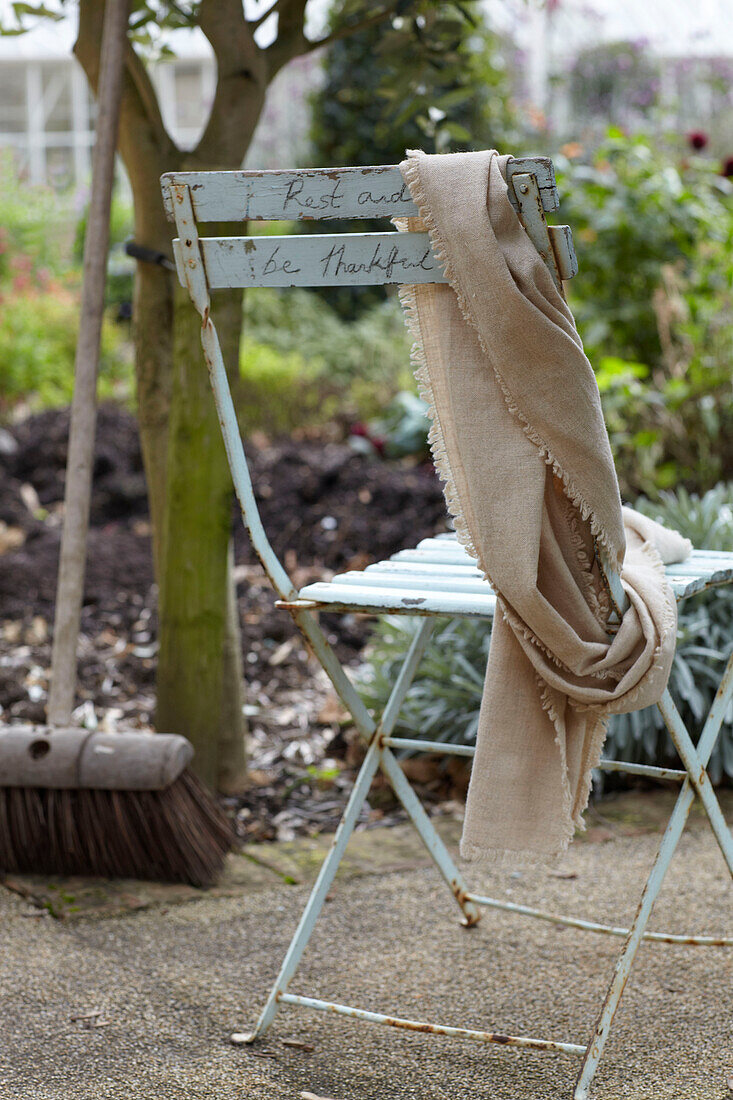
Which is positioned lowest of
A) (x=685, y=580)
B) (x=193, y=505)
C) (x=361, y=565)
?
(x=361, y=565)

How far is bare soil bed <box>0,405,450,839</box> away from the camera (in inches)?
115

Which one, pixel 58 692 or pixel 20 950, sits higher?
pixel 58 692

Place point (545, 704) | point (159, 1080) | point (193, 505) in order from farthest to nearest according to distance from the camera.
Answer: point (193, 505) < point (159, 1080) < point (545, 704)

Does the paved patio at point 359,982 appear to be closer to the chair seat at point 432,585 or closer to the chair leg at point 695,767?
the chair leg at point 695,767

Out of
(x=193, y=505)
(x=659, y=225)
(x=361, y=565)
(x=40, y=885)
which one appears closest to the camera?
(x=40, y=885)

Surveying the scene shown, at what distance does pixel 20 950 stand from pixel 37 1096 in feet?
1.58

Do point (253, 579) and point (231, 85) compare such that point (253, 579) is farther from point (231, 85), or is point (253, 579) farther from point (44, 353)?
point (44, 353)

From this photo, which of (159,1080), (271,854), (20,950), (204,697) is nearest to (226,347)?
(204,697)

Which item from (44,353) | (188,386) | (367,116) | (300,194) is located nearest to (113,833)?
(188,386)

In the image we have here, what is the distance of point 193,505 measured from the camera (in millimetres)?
2414

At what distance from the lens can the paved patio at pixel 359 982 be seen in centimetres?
160

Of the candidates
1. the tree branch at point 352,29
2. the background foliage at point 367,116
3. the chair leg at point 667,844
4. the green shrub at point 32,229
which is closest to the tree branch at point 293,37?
the tree branch at point 352,29

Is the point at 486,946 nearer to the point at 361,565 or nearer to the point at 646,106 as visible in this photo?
the point at 361,565

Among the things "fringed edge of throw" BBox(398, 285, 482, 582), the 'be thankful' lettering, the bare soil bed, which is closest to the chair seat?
"fringed edge of throw" BBox(398, 285, 482, 582)
